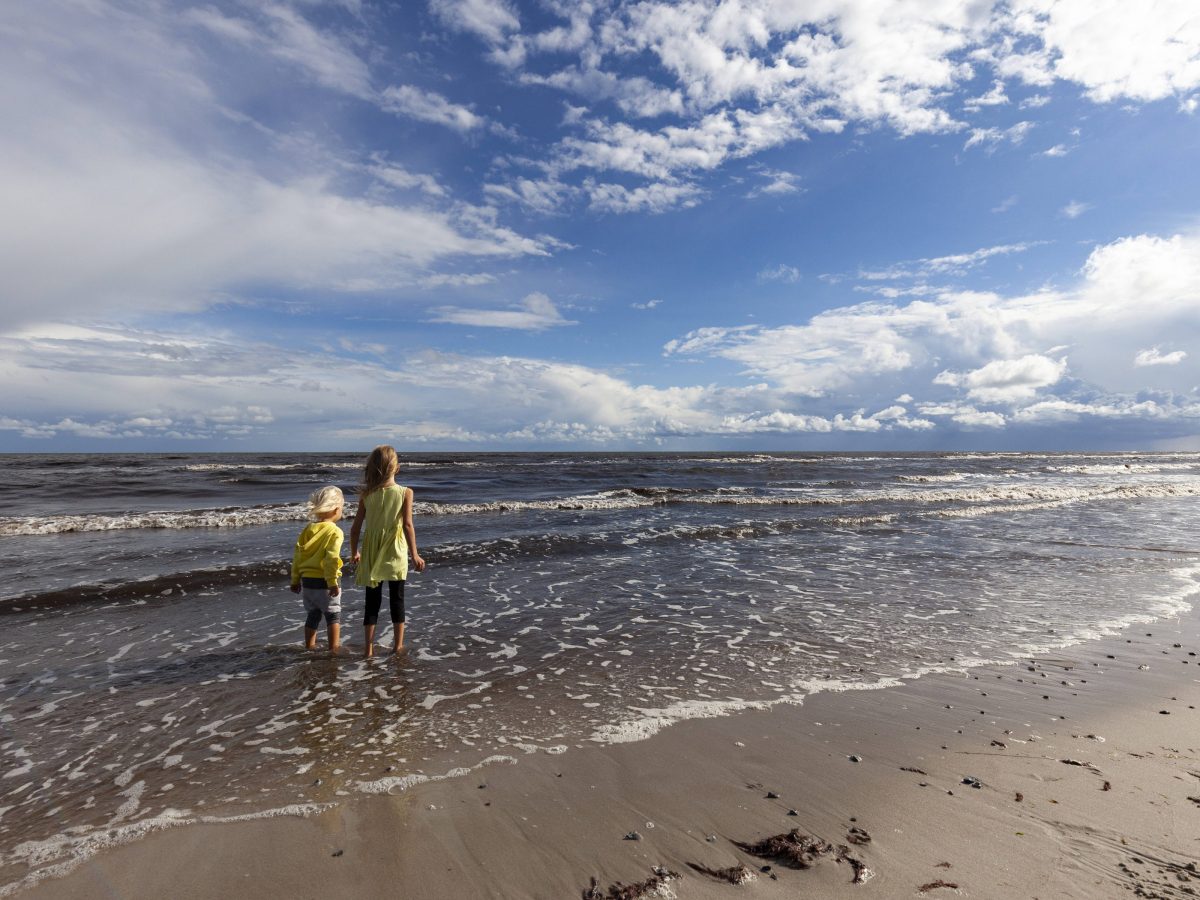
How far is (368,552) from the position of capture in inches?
276

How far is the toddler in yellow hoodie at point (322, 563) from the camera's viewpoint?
6781mm

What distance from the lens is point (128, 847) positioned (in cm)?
346

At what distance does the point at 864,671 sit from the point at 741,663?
133 cm

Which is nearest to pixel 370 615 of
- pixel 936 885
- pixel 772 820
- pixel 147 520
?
pixel 772 820

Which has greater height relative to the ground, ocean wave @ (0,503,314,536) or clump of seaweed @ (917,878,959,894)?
clump of seaweed @ (917,878,959,894)

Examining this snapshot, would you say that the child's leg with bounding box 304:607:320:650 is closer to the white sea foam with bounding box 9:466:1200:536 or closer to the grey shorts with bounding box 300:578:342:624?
the grey shorts with bounding box 300:578:342:624

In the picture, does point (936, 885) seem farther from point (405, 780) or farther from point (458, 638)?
point (458, 638)

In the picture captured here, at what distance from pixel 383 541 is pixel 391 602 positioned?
0.75m

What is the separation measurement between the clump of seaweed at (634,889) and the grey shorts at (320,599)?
4.89 metres

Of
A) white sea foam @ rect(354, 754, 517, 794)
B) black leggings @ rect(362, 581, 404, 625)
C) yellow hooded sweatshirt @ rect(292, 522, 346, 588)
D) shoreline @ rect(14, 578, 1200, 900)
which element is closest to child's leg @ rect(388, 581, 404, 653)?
black leggings @ rect(362, 581, 404, 625)

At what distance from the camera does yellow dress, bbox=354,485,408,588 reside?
6.93 metres

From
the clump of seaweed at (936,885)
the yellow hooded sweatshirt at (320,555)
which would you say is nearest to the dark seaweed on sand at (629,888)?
the clump of seaweed at (936,885)

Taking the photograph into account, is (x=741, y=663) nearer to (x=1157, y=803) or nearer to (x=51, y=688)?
(x=1157, y=803)

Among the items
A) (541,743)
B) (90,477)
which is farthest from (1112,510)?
(90,477)
